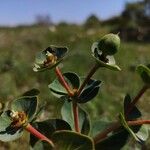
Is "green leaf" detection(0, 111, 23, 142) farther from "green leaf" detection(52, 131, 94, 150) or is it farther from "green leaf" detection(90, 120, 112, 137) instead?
"green leaf" detection(90, 120, 112, 137)

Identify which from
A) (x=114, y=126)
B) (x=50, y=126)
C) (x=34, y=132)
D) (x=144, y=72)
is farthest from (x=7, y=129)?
(x=144, y=72)

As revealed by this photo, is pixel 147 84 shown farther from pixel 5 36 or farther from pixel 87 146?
pixel 5 36

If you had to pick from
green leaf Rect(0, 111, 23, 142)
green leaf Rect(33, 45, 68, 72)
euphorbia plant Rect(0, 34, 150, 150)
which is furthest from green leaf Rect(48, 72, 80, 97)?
green leaf Rect(0, 111, 23, 142)

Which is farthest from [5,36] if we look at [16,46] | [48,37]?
[16,46]

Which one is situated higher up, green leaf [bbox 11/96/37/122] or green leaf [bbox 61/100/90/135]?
green leaf [bbox 11/96/37/122]

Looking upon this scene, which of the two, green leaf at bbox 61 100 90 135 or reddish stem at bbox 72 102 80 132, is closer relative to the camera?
reddish stem at bbox 72 102 80 132

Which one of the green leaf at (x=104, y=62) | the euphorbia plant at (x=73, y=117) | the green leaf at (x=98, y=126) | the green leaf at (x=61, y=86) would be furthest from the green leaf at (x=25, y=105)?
the green leaf at (x=98, y=126)

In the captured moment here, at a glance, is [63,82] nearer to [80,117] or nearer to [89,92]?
[89,92]

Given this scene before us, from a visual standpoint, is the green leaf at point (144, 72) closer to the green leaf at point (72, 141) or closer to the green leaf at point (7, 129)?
the green leaf at point (72, 141)
